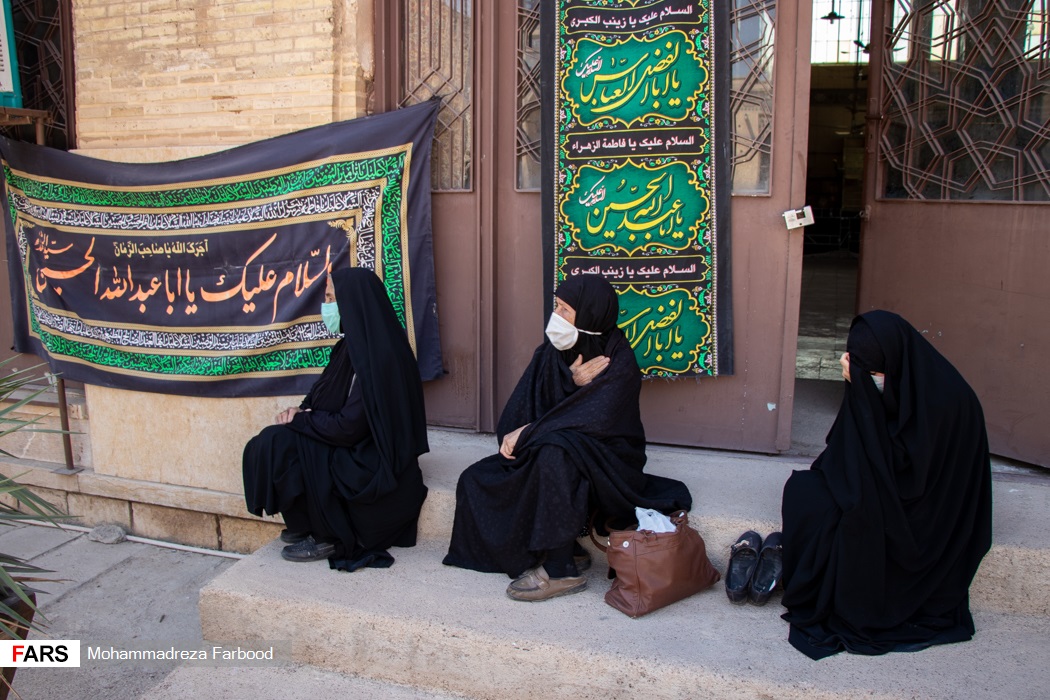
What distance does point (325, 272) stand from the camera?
4074 mm

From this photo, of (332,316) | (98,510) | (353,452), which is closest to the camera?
(353,452)

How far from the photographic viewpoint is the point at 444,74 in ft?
13.8

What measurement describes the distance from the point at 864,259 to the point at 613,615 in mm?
2629

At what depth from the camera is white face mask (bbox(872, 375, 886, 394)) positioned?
2719mm

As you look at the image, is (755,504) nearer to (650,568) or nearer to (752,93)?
(650,568)

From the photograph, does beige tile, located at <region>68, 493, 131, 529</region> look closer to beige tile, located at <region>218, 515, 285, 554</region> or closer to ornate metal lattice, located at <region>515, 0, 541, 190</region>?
beige tile, located at <region>218, 515, 285, 554</region>

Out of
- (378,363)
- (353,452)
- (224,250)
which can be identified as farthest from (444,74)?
(353,452)

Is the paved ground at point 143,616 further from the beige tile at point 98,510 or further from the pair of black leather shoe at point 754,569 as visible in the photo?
the pair of black leather shoe at point 754,569

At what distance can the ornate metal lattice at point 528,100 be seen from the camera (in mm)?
4012

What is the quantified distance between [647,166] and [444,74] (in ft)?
3.80

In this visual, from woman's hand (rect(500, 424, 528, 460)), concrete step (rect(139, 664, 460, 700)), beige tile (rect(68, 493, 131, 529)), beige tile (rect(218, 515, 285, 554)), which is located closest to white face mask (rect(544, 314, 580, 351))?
woman's hand (rect(500, 424, 528, 460))

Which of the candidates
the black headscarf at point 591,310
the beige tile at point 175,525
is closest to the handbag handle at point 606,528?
the black headscarf at point 591,310

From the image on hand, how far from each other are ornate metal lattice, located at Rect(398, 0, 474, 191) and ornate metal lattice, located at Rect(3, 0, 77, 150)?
2.37 metres

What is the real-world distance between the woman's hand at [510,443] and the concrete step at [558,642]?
1.52ft
